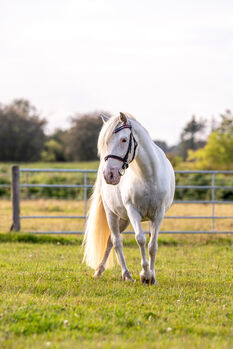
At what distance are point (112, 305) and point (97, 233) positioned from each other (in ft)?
7.46

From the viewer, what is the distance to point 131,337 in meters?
3.40

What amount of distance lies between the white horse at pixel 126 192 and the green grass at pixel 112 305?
375 millimetres

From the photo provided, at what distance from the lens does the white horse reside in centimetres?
500

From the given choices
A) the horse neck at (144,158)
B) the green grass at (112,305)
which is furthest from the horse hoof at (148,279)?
the horse neck at (144,158)

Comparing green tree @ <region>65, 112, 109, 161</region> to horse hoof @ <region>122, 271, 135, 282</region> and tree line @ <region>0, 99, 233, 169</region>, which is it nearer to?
tree line @ <region>0, 99, 233, 169</region>

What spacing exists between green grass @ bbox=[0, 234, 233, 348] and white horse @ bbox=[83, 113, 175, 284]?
14.8 inches

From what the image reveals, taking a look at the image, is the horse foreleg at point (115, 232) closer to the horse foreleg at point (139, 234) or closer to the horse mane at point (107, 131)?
the horse foreleg at point (139, 234)

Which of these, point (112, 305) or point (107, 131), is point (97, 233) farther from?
point (112, 305)

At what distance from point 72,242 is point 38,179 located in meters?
17.6

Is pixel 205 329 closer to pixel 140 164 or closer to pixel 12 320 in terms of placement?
pixel 12 320

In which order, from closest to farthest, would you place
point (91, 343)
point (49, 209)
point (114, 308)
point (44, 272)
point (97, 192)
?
point (91, 343)
point (114, 308)
point (44, 272)
point (97, 192)
point (49, 209)

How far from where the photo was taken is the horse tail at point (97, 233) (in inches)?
255

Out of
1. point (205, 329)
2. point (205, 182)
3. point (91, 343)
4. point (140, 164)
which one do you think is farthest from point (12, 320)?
point (205, 182)

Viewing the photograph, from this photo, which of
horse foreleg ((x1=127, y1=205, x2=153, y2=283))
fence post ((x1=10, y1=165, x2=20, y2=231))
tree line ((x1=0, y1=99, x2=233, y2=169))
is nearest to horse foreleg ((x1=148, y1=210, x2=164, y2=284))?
horse foreleg ((x1=127, y1=205, x2=153, y2=283))
